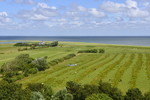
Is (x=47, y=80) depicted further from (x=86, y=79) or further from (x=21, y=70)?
(x=21, y=70)

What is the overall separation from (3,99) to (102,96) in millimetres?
13256

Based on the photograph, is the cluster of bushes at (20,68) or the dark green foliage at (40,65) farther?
the dark green foliage at (40,65)

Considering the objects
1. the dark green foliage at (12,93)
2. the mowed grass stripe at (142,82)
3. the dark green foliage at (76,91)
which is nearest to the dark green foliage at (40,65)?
the mowed grass stripe at (142,82)

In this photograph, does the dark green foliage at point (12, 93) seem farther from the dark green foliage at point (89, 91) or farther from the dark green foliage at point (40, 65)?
the dark green foliage at point (40, 65)

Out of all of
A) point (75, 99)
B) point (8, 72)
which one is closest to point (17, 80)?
point (8, 72)

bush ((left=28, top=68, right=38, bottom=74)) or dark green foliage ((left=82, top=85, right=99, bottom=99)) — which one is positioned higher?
dark green foliage ((left=82, top=85, right=99, bottom=99))

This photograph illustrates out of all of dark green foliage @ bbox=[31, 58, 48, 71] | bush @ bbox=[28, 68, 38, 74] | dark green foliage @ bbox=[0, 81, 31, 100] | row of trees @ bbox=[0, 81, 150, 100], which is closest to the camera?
row of trees @ bbox=[0, 81, 150, 100]

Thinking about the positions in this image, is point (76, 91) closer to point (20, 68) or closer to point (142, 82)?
point (142, 82)

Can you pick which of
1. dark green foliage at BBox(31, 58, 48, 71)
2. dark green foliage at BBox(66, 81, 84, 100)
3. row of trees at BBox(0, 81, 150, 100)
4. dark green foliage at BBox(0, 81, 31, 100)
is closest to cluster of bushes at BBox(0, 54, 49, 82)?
dark green foliage at BBox(31, 58, 48, 71)

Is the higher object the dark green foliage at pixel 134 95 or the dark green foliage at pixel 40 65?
the dark green foliage at pixel 134 95

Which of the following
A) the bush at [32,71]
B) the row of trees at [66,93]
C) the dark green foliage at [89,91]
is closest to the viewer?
the row of trees at [66,93]

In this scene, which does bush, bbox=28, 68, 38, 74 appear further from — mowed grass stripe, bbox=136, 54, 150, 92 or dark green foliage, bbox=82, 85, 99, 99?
mowed grass stripe, bbox=136, 54, 150, 92

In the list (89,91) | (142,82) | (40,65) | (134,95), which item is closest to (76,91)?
(89,91)

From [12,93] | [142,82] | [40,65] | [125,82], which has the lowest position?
[125,82]
